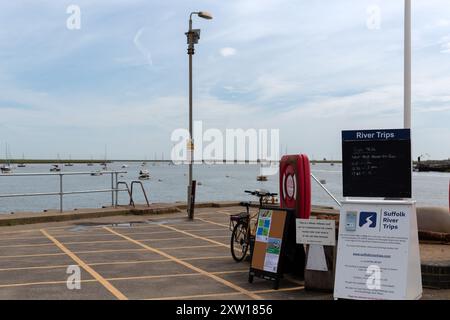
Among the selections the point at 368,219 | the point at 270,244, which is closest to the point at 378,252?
the point at 368,219

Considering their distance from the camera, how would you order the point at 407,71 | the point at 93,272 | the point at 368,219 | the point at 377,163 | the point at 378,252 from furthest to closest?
1. the point at 407,71
2. the point at 93,272
3. the point at 377,163
4. the point at 368,219
5. the point at 378,252

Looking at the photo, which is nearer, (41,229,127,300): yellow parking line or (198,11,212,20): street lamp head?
(41,229,127,300): yellow parking line

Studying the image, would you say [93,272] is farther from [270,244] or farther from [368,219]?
[368,219]

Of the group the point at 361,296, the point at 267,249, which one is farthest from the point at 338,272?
the point at 267,249

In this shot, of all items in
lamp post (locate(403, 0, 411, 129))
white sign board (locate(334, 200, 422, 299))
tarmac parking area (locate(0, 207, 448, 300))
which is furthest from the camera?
lamp post (locate(403, 0, 411, 129))

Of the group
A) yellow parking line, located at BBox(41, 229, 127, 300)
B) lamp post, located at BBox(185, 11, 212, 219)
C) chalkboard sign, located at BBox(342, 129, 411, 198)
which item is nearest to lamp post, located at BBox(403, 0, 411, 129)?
chalkboard sign, located at BBox(342, 129, 411, 198)

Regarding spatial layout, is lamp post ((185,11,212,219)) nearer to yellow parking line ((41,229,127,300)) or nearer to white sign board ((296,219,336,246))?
yellow parking line ((41,229,127,300))

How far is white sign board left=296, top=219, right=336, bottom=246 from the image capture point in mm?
6750

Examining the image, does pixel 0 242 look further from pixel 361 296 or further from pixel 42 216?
pixel 361 296

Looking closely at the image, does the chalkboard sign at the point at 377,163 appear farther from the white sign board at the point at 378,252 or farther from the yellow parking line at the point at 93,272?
the yellow parking line at the point at 93,272

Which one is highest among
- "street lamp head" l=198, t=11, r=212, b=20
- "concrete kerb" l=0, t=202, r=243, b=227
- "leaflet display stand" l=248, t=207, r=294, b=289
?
"street lamp head" l=198, t=11, r=212, b=20

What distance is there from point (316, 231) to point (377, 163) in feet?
4.03

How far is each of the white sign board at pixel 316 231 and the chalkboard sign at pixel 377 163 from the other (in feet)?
1.64

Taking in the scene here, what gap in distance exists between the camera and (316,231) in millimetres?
6828
